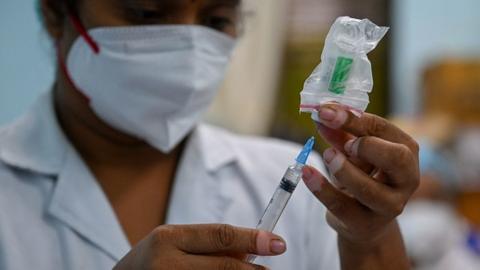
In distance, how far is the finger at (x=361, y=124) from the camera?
2.33 ft

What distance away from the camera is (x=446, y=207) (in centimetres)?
278

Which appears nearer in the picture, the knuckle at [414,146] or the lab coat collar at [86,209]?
the knuckle at [414,146]

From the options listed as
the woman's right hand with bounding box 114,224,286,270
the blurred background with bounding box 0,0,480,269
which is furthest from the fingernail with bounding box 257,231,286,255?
the blurred background with bounding box 0,0,480,269

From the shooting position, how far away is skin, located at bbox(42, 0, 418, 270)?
705mm

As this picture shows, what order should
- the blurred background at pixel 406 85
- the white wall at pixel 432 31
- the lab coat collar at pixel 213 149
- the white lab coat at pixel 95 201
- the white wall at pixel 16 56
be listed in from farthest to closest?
the white wall at pixel 432 31
the blurred background at pixel 406 85
the white wall at pixel 16 56
the lab coat collar at pixel 213 149
the white lab coat at pixel 95 201

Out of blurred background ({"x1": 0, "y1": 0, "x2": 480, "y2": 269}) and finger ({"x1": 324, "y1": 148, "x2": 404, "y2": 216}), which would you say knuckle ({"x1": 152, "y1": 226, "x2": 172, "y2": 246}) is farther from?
blurred background ({"x1": 0, "y1": 0, "x2": 480, "y2": 269})

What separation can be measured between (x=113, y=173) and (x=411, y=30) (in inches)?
117

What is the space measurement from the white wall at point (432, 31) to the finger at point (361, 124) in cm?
298

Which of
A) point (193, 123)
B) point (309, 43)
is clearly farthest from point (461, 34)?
point (193, 123)

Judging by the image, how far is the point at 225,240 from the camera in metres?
0.70

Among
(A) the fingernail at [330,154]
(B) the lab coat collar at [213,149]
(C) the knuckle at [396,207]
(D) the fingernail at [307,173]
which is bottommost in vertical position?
(B) the lab coat collar at [213,149]

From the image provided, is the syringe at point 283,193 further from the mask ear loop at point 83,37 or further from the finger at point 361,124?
the mask ear loop at point 83,37

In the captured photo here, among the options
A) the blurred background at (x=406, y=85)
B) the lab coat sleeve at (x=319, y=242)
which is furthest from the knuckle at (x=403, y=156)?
the blurred background at (x=406, y=85)

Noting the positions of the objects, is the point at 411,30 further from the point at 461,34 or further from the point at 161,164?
the point at 161,164
